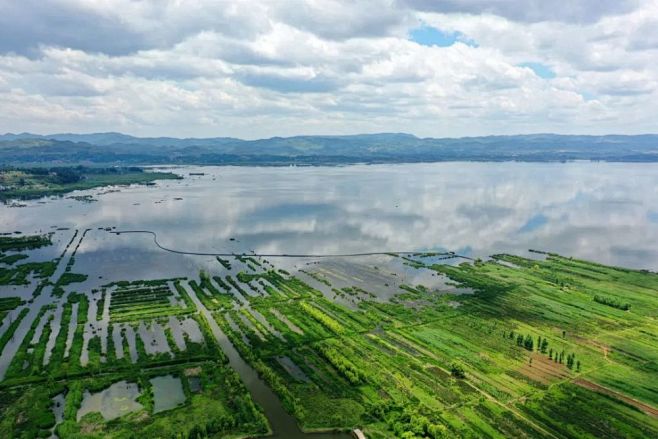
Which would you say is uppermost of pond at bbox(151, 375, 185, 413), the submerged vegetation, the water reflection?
the water reflection

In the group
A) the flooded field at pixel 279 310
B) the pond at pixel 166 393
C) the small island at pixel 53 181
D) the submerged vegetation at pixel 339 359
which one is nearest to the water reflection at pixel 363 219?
the flooded field at pixel 279 310

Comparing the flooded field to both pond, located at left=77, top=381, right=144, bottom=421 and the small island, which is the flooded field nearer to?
pond, located at left=77, top=381, right=144, bottom=421

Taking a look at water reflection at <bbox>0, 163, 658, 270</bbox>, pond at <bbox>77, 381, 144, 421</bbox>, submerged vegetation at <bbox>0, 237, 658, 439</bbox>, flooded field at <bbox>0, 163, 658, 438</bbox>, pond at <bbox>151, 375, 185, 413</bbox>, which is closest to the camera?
submerged vegetation at <bbox>0, 237, 658, 439</bbox>

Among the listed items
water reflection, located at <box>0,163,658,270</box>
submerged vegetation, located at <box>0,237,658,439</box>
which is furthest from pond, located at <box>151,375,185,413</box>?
water reflection, located at <box>0,163,658,270</box>

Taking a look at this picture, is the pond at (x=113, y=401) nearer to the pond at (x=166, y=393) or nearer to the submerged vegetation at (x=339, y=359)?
the submerged vegetation at (x=339, y=359)

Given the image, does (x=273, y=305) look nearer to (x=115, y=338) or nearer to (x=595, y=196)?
(x=115, y=338)

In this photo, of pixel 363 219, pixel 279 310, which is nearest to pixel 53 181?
pixel 363 219

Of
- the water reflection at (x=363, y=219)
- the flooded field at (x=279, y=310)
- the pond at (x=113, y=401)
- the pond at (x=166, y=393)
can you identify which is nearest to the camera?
the pond at (x=113, y=401)
